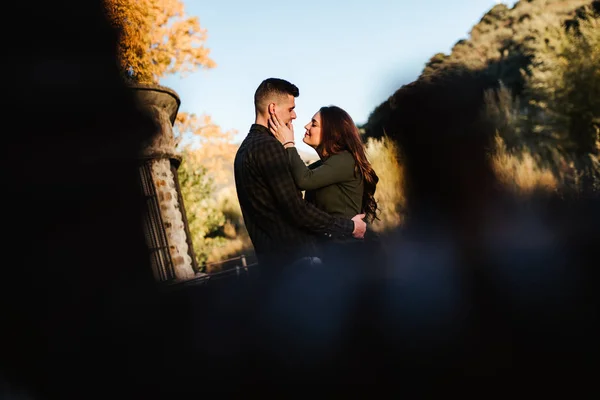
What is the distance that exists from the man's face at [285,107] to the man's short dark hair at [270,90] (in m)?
0.03

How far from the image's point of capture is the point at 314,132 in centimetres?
307

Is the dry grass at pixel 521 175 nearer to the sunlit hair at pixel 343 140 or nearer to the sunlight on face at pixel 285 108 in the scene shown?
the sunlit hair at pixel 343 140

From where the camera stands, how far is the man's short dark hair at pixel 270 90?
275 centimetres

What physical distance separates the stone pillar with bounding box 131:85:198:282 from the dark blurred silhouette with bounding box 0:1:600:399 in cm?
352

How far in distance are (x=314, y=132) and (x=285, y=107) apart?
362mm

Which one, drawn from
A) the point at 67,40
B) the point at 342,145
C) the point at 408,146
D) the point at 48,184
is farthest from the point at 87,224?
the point at 408,146

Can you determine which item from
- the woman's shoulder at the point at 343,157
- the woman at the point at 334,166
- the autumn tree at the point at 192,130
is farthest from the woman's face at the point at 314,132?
the autumn tree at the point at 192,130

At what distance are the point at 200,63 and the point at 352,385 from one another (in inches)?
510

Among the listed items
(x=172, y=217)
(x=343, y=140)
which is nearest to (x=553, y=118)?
(x=172, y=217)

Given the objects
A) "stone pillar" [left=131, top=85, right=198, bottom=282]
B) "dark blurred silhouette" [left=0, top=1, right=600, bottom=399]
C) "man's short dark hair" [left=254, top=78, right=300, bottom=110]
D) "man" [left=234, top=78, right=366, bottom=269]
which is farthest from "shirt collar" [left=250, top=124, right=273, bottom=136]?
"stone pillar" [left=131, top=85, right=198, bottom=282]

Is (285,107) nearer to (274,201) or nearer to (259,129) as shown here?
(259,129)

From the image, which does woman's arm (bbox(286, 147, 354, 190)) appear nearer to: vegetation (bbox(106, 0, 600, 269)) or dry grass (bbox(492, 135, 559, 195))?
vegetation (bbox(106, 0, 600, 269))

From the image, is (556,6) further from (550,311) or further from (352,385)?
(352,385)

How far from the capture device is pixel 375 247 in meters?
3.12
